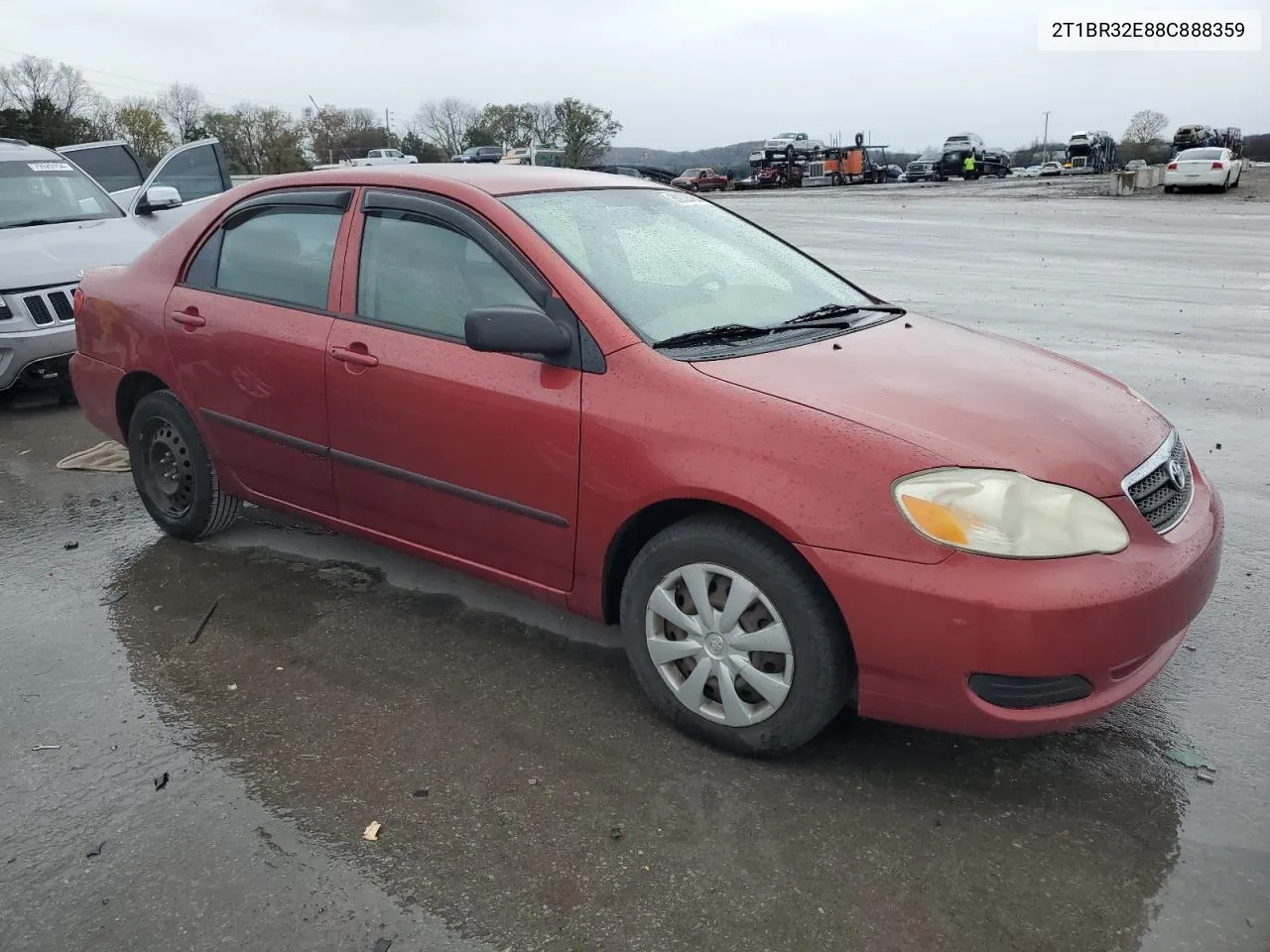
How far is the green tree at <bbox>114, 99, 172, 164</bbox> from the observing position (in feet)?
263

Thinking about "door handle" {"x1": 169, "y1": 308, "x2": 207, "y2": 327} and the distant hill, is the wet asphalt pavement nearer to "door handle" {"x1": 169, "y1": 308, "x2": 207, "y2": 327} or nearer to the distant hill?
"door handle" {"x1": 169, "y1": 308, "x2": 207, "y2": 327}

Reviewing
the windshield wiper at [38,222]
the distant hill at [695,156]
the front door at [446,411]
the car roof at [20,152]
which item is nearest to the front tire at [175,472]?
the front door at [446,411]

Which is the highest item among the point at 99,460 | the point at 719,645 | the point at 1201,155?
the point at 1201,155

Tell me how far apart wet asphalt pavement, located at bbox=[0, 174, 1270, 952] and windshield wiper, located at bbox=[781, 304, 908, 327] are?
1.34 metres

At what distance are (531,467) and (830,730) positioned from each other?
1209 mm

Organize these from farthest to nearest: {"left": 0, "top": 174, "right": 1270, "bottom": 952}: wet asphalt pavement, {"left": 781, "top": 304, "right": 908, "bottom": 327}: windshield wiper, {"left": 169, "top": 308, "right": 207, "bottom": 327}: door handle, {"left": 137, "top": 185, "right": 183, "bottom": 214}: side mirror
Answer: {"left": 137, "top": 185, "right": 183, "bottom": 214}: side mirror
{"left": 169, "top": 308, "right": 207, "bottom": 327}: door handle
{"left": 781, "top": 304, "right": 908, "bottom": 327}: windshield wiper
{"left": 0, "top": 174, "right": 1270, "bottom": 952}: wet asphalt pavement

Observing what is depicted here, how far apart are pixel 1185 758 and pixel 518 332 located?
2283 millimetres

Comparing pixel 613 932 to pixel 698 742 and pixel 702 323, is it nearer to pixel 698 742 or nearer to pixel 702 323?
pixel 698 742

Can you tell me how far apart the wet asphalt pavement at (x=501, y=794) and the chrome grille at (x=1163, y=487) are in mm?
695

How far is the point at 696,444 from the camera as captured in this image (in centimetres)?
282

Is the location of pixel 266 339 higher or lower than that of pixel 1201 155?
lower

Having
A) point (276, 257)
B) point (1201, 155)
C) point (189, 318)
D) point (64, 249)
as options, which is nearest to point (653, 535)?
point (276, 257)

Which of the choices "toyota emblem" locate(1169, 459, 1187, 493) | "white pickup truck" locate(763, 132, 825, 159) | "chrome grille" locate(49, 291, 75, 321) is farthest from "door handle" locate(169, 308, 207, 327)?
"white pickup truck" locate(763, 132, 825, 159)

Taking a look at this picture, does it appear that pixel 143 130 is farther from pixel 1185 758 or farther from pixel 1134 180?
pixel 1185 758
